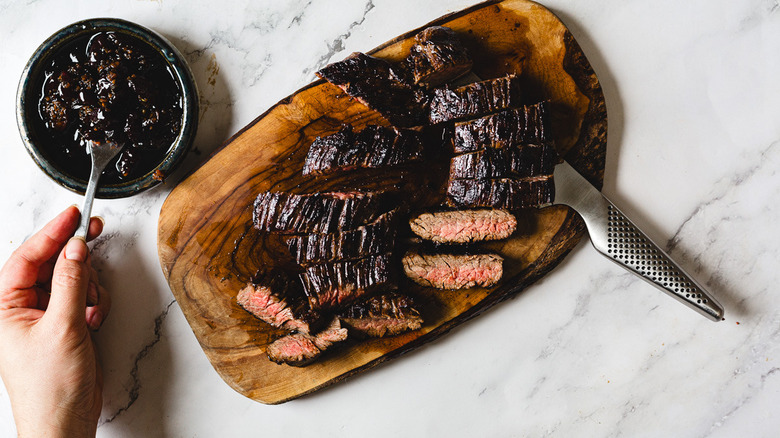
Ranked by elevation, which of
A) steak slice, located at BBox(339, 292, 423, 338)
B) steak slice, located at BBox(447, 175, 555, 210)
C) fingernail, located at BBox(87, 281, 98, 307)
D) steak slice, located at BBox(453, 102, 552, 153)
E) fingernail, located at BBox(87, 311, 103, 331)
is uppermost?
steak slice, located at BBox(453, 102, 552, 153)

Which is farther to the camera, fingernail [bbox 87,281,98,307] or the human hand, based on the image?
fingernail [bbox 87,281,98,307]

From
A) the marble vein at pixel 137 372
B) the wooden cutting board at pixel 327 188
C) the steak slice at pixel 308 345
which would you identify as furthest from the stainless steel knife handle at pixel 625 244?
the marble vein at pixel 137 372

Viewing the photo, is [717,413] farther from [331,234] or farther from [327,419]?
[331,234]

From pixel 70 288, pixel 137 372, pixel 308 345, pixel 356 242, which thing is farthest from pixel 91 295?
pixel 356 242

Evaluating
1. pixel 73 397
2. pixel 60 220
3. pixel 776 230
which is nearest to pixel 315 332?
pixel 73 397

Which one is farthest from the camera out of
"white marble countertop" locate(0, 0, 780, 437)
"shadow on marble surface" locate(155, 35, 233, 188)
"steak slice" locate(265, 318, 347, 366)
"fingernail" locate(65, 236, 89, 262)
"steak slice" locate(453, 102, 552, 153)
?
"shadow on marble surface" locate(155, 35, 233, 188)

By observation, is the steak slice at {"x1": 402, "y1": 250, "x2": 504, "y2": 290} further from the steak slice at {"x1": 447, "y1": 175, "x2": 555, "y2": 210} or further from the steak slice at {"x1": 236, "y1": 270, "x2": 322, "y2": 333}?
the steak slice at {"x1": 236, "y1": 270, "x2": 322, "y2": 333}

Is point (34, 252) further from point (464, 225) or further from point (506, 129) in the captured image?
point (506, 129)

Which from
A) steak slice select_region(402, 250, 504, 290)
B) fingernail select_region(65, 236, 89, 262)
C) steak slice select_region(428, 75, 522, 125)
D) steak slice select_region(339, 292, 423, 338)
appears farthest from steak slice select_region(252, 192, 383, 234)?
fingernail select_region(65, 236, 89, 262)
